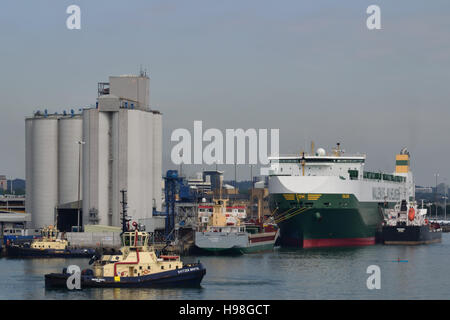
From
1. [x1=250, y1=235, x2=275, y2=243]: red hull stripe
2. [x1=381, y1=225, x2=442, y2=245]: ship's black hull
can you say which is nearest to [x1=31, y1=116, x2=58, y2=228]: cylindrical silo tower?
[x1=250, y1=235, x2=275, y2=243]: red hull stripe

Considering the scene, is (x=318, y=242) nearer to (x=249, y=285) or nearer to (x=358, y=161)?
(x=358, y=161)

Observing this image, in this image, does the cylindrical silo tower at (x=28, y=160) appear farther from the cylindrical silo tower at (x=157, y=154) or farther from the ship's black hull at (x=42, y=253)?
the ship's black hull at (x=42, y=253)

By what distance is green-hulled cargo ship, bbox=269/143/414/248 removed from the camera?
Result: 343ft

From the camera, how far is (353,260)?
8769 centimetres

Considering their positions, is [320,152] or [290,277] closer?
[290,277]

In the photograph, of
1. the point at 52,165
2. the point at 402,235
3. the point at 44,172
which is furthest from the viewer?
the point at 52,165

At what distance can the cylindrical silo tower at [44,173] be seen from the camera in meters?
120

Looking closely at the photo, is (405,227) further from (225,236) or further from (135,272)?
(135,272)

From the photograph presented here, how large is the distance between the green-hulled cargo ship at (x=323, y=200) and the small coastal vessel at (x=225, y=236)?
3.86 m

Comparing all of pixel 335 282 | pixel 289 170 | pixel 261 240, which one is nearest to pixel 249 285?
pixel 335 282

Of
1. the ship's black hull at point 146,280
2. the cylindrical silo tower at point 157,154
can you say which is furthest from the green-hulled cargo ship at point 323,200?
the ship's black hull at point 146,280

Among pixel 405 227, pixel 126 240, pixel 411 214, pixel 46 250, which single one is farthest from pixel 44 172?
pixel 126 240

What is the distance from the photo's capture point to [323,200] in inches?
4124

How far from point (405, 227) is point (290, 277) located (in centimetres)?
4875
